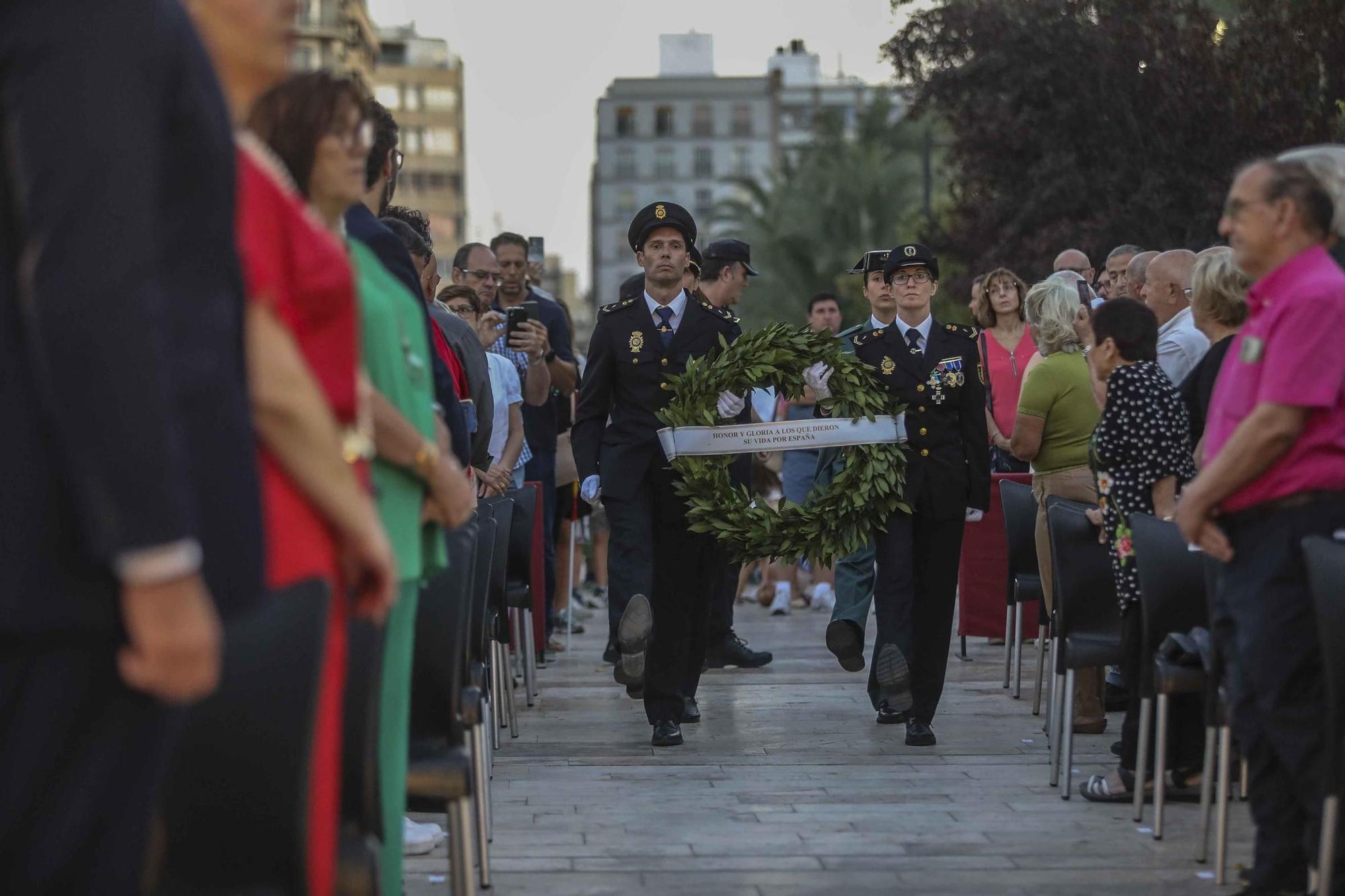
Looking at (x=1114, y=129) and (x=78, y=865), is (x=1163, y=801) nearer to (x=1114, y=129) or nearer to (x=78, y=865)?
(x=78, y=865)

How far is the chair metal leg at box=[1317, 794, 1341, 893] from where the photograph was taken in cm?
461

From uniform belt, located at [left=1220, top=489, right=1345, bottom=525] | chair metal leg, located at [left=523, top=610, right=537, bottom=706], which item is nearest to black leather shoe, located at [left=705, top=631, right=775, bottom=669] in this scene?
chair metal leg, located at [left=523, top=610, right=537, bottom=706]

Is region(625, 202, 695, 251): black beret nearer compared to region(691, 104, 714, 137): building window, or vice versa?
region(625, 202, 695, 251): black beret

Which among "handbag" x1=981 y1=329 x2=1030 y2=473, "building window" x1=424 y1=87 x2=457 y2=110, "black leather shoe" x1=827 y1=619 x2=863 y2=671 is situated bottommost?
"black leather shoe" x1=827 y1=619 x2=863 y2=671

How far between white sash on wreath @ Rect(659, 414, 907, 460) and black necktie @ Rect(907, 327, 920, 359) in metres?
0.28

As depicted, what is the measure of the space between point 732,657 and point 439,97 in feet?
389

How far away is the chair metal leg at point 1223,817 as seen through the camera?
554cm

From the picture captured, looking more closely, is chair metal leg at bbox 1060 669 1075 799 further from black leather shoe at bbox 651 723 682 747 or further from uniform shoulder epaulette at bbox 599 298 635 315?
uniform shoulder epaulette at bbox 599 298 635 315

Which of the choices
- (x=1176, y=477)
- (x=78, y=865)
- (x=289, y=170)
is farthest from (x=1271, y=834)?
(x=78, y=865)

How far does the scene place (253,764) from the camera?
2.83 m

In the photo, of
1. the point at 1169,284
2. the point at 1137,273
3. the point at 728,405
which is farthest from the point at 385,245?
the point at 1137,273

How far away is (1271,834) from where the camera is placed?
5.08 m

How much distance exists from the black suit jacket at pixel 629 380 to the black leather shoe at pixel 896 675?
127 cm

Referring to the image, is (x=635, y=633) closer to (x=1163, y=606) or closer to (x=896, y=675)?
(x=896, y=675)
